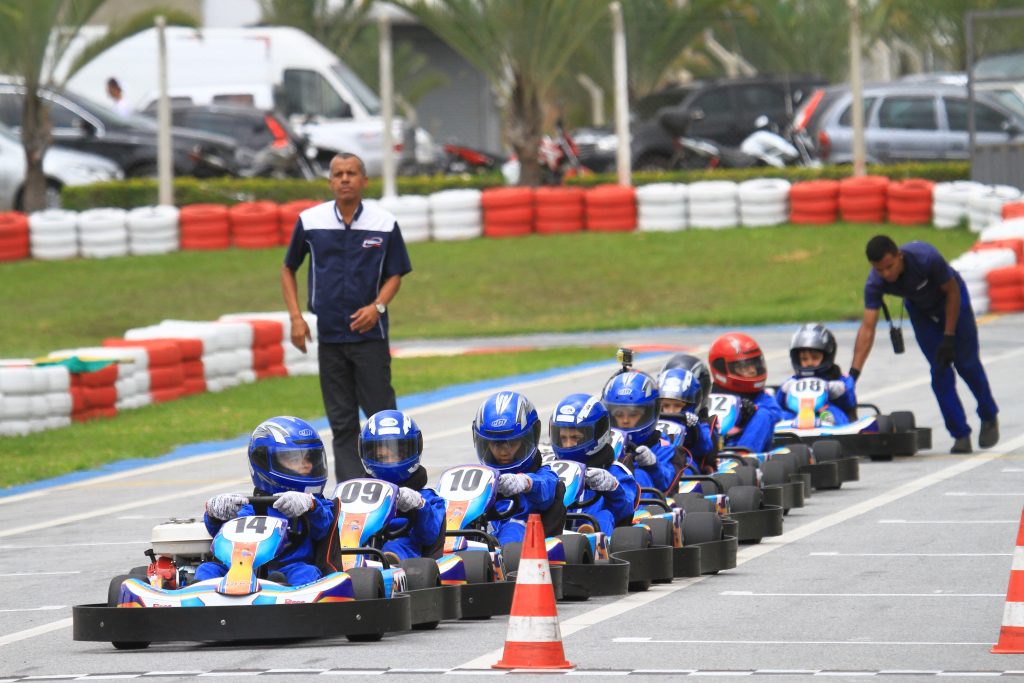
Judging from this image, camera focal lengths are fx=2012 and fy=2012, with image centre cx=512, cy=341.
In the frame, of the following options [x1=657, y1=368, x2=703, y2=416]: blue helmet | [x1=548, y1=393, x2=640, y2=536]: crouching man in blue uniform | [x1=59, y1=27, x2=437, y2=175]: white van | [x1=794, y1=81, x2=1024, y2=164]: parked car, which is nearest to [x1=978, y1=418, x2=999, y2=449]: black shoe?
[x1=657, y1=368, x2=703, y2=416]: blue helmet

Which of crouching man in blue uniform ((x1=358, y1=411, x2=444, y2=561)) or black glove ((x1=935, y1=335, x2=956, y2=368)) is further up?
black glove ((x1=935, y1=335, x2=956, y2=368))

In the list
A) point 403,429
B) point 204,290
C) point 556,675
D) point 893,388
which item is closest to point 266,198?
point 204,290

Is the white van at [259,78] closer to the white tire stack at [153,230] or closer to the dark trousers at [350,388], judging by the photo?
the white tire stack at [153,230]

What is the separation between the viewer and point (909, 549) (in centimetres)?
948

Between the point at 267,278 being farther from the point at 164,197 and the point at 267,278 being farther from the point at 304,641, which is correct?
the point at 304,641

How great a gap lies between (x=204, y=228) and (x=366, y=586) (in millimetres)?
20082

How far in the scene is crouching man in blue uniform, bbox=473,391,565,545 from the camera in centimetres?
851

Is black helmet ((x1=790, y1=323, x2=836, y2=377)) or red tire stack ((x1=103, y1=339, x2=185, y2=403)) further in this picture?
red tire stack ((x1=103, y1=339, x2=185, y2=403))

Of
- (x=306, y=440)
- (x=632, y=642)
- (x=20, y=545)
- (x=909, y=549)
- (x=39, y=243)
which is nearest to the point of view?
(x=632, y=642)

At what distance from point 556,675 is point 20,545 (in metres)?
4.83

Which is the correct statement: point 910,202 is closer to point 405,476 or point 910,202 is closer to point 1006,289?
point 1006,289

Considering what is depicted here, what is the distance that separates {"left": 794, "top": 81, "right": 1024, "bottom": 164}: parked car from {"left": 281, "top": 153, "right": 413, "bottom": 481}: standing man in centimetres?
1847

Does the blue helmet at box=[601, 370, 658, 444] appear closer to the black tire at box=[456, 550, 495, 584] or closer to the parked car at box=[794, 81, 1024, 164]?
the black tire at box=[456, 550, 495, 584]

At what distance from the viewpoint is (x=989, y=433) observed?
13281mm
